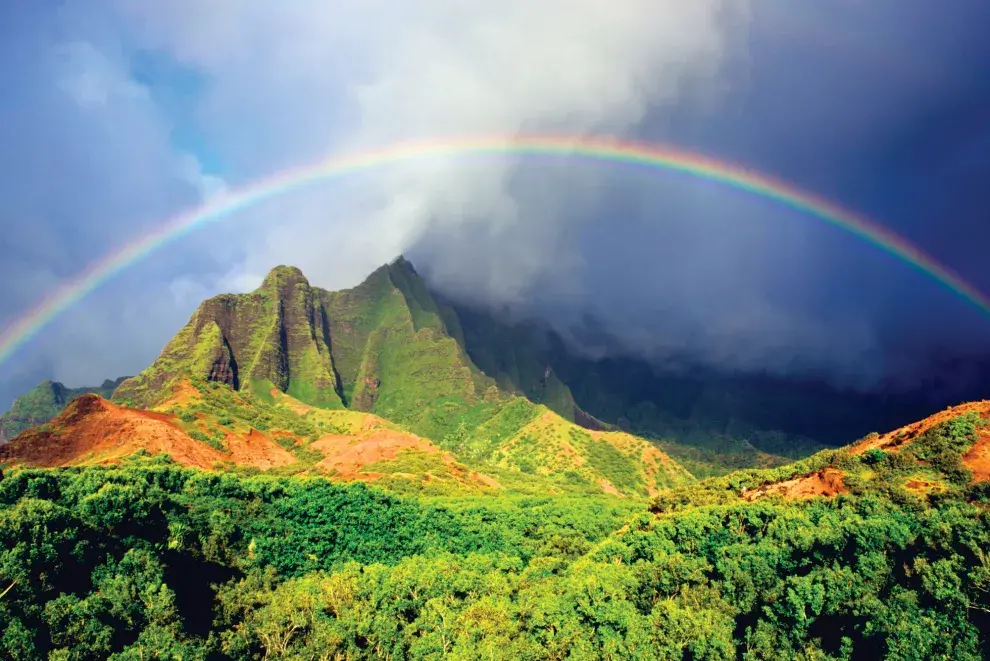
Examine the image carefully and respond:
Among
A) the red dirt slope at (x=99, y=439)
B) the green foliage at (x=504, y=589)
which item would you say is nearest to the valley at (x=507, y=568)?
the green foliage at (x=504, y=589)

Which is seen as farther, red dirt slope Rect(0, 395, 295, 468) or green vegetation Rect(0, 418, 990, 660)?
red dirt slope Rect(0, 395, 295, 468)

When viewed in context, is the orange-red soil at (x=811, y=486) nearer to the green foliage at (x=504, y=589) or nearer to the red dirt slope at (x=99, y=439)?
the green foliage at (x=504, y=589)

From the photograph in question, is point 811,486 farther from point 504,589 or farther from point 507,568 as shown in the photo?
point 504,589

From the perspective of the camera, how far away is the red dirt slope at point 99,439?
97750mm

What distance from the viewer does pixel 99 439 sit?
102562mm

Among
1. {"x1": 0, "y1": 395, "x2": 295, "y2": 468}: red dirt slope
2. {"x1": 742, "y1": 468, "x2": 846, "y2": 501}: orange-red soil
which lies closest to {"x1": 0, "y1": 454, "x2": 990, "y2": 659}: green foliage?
{"x1": 742, "y1": 468, "x2": 846, "y2": 501}: orange-red soil

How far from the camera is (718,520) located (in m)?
60.1

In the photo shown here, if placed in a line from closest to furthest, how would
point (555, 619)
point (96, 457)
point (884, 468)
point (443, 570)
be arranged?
point (555, 619), point (443, 570), point (884, 468), point (96, 457)

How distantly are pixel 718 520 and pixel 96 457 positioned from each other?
100036 mm

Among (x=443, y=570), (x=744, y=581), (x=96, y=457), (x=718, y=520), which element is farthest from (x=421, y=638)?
(x=96, y=457)

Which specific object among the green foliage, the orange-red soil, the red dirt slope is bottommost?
the green foliage

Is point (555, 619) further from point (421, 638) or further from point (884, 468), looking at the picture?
point (884, 468)

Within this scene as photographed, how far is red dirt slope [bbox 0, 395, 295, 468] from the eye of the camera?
97.8 meters

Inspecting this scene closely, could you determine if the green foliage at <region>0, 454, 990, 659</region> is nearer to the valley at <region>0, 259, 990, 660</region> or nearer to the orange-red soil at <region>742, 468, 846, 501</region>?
the valley at <region>0, 259, 990, 660</region>
